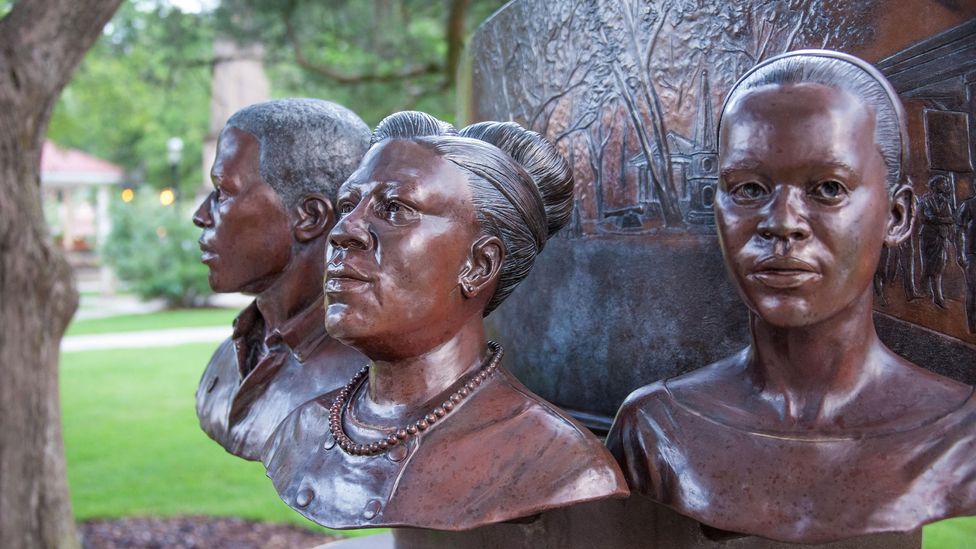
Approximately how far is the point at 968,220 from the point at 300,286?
1.94m

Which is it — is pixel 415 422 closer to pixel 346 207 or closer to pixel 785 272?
pixel 346 207

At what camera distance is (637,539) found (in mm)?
2742

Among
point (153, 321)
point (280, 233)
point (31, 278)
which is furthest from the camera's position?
point (153, 321)

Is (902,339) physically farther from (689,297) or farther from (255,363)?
(255,363)

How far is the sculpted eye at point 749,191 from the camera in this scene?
7.01 feet

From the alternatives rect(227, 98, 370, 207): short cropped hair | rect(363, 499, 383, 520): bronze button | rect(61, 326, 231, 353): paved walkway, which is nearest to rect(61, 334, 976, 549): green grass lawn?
rect(61, 326, 231, 353): paved walkway

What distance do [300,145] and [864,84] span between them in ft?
5.66

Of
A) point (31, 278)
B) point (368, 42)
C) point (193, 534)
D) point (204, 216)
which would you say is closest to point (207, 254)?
point (204, 216)

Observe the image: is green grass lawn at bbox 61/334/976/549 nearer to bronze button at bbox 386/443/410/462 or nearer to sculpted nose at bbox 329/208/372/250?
bronze button at bbox 386/443/410/462

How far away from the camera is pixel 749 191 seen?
215 centimetres

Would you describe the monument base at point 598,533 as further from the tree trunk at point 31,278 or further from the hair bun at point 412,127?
the tree trunk at point 31,278

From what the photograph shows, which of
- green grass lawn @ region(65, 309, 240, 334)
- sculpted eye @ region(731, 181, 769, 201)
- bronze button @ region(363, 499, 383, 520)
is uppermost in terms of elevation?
sculpted eye @ region(731, 181, 769, 201)

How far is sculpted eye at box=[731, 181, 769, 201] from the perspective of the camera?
7.01 ft

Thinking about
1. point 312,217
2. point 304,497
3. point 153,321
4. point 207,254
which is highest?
point 312,217
